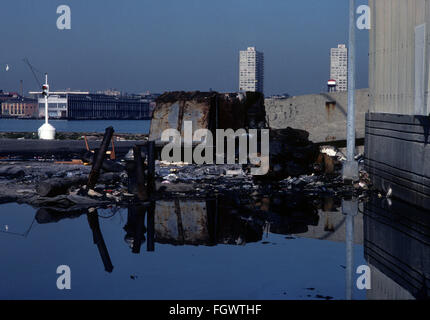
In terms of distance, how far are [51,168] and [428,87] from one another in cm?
1444

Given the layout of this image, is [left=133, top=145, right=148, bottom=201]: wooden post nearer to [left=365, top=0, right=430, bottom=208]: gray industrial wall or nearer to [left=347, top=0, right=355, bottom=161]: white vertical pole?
[left=365, top=0, right=430, bottom=208]: gray industrial wall

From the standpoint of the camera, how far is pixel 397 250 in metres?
9.47

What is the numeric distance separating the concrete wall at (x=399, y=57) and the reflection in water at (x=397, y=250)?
2113 millimetres

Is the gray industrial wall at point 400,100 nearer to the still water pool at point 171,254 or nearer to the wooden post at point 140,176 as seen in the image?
the still water pool at point 171,254

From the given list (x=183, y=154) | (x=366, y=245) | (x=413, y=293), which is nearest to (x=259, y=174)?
(x=183, y=154)

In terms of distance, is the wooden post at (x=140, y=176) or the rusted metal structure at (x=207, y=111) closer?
the wooden post at (x=140, y=176)

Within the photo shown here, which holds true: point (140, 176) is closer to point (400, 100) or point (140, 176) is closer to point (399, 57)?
point (400, 100)

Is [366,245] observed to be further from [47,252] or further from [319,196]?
[319,196]

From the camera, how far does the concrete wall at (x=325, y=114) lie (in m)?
25.2

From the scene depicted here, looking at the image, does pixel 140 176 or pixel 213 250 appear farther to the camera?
pixel 140 176

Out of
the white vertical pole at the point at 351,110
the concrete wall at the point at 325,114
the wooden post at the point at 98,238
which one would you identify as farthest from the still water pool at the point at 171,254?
the concrete wall at the point at 325,114

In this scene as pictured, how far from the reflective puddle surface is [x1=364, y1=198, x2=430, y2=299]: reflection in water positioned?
0.05 feet

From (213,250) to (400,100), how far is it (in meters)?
7.80

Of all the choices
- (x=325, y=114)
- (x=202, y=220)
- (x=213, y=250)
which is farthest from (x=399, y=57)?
(x=325, y=114)
